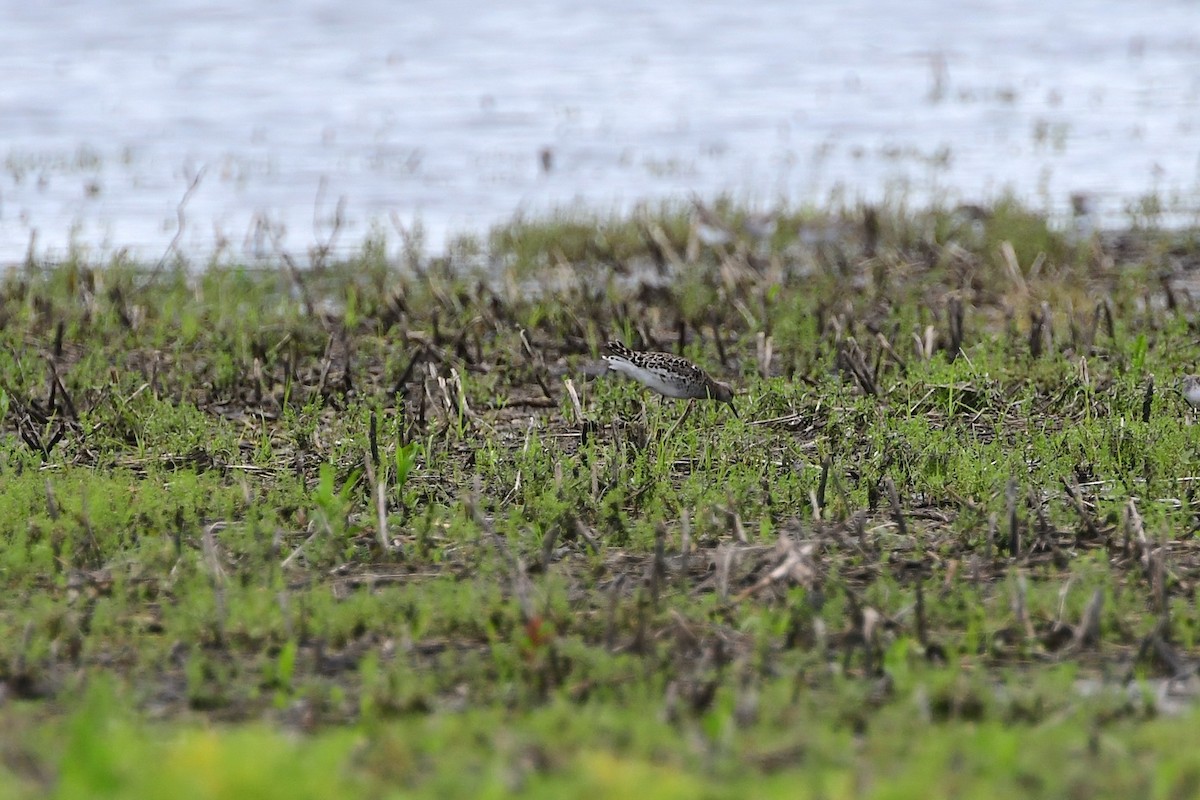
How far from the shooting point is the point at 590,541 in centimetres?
665

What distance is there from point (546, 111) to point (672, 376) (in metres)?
14.3

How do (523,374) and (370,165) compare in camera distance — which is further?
(370,165)

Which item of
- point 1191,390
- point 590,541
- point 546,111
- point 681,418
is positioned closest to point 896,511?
point 590,541

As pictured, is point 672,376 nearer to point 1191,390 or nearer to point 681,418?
point 681,418

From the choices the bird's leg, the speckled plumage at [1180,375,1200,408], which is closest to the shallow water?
the bird's leg

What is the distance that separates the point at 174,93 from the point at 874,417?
1601 centimetres

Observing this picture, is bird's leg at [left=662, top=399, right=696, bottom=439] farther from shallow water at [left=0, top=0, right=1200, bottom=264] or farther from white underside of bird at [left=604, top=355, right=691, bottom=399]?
shallow water at [left=0, top=0, right=1200, bottom=264]

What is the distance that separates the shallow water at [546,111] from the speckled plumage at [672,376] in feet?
17.1

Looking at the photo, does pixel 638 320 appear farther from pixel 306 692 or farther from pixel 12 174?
pixel 12 174

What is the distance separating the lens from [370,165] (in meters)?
18.5

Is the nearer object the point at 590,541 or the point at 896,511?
the point at 590,541

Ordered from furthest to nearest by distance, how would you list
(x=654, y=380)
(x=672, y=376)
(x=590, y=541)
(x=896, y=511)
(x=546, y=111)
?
(x=546, y=111), (x=654, y=380), (x=672, y=376), (x=896, y=511), (x=590, y=541)

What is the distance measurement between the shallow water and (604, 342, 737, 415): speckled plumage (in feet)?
17.1

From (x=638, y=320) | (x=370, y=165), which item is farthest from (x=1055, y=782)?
(x=370, y=165)
